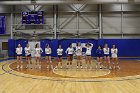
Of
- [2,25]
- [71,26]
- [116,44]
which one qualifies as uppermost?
[2,25]

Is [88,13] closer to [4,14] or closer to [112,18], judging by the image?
[112,18]

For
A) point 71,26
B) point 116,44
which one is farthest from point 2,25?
point 116,44

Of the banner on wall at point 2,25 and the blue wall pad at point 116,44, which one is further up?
the banner on wall at point 2,25

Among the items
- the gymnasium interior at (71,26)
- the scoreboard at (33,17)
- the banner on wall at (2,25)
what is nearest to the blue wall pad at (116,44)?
the gymnasium interior at (71,26)

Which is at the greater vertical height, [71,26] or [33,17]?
[33,17]

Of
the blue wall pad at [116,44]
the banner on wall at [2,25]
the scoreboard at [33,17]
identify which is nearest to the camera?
the blue wall pad at [116,44]

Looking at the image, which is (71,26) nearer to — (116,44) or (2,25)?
(116,44)

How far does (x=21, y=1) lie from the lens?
78.3 ft

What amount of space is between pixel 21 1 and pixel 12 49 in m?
6.54

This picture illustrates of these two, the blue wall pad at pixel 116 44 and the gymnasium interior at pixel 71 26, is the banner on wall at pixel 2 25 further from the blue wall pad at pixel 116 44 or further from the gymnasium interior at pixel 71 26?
the blue wall pad at pixel 116 44

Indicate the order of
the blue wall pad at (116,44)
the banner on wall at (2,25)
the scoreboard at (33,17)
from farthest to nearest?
the banner on wall at (2,25)
the scoreboard at (33,17)
the blue wall pad at (116,44)

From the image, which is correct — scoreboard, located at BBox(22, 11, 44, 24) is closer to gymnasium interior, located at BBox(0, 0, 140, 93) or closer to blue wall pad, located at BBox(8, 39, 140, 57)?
gymnasium interior, located at BBox(0, 0, 140, 93)

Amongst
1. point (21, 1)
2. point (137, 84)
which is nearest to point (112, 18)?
point (21, 1)

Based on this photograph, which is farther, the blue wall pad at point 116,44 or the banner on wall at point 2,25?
the banner on wall at point 2,25
